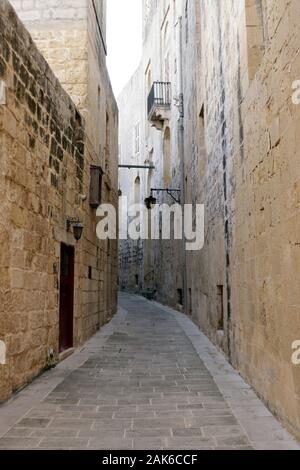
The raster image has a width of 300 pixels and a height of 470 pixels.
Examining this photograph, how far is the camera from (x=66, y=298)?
6797mm

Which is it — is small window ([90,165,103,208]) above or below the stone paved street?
above

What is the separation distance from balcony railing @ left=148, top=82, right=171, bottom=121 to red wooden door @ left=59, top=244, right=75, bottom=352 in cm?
1158

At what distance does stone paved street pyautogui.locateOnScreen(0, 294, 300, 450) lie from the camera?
3053 millimetres

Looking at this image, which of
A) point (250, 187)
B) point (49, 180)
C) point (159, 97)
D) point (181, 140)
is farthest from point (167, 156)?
point (250, 187)

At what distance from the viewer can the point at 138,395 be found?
4305 mm

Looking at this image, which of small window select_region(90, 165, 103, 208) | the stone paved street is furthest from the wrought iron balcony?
the stone paved street

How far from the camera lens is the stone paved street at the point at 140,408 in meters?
3.05

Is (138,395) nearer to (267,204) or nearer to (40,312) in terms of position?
(40,312)

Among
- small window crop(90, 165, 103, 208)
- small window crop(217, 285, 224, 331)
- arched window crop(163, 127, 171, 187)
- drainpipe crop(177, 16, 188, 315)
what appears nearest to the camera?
small window crop(217, 285, 224, 331)

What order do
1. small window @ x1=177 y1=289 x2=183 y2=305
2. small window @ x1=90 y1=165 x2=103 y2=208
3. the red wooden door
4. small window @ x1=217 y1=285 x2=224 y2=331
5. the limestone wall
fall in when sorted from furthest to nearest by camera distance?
1. small window @ x1=177 y1=289 x2=183 y2=305
2. small window @ x1=90 y1=165 x2=103 y2=208
3. small window @ x1=217 y1=285 x2=224 y2=331
4. the red wooden door
5. the limestone wall

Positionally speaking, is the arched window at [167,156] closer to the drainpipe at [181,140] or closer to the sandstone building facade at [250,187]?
the drainpipe at [181,140]

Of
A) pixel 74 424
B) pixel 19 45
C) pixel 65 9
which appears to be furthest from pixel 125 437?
pixel 65 9

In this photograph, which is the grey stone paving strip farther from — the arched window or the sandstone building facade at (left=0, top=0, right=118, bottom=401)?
the arched window

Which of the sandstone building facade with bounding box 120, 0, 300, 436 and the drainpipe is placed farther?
the drainpipe
